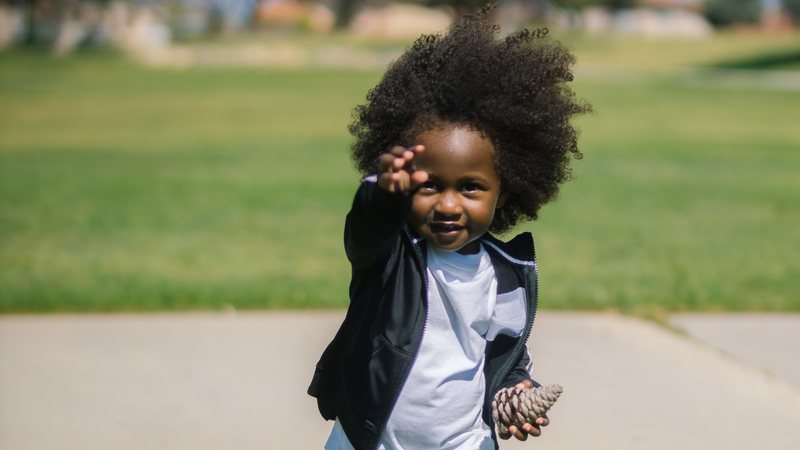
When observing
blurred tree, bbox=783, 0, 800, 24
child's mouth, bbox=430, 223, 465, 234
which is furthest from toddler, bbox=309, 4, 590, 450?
blurred tree, bbox=783, 0, 800, 24

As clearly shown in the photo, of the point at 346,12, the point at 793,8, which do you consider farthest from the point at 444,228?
the point at 793,8

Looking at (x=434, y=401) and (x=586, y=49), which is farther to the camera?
(x=586, y=49)

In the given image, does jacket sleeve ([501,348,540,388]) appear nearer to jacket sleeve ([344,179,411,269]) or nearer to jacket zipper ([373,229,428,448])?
jacket zipper ([373,229,428,448])

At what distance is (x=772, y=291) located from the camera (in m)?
6.18

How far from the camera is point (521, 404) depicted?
7.89 ft

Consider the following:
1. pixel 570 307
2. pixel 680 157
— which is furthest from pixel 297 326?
pixel 680 157

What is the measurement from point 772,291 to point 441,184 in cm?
433

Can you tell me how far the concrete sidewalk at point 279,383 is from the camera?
12.4ft

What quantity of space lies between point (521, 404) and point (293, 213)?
681 cm

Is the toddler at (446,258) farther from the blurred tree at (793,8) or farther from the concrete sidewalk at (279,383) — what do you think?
the blurred tree at (793,8)

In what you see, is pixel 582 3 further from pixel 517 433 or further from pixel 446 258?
pixel 517 433

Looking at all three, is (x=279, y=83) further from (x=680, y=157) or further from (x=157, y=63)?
(x=680, y=157)

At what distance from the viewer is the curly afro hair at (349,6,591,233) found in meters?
2.46

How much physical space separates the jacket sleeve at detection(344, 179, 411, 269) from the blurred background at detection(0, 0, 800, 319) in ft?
5.42
